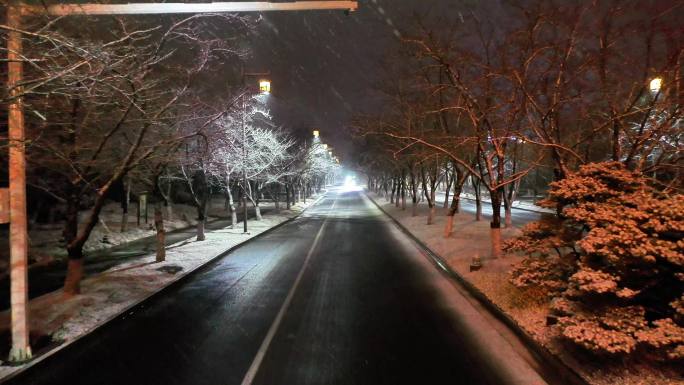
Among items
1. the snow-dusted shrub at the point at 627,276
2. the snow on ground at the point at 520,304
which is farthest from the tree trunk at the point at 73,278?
the snow-dusted shrub at the point at 627,276

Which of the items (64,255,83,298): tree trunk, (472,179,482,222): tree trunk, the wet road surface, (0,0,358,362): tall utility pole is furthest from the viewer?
(472,179,482,222): tree trunk

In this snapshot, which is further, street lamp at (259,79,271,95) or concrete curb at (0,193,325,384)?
street lamp at (259,79,271,95)

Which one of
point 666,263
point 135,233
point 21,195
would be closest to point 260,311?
point 21,195

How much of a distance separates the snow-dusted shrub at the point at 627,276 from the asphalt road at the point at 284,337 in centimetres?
155

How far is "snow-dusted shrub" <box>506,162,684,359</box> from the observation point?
210 inches

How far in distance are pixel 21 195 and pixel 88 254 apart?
14.8 m

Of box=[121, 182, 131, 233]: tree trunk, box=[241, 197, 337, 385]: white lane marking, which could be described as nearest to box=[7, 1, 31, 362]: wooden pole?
box=[241, 197, 337, 385]: white lane marking

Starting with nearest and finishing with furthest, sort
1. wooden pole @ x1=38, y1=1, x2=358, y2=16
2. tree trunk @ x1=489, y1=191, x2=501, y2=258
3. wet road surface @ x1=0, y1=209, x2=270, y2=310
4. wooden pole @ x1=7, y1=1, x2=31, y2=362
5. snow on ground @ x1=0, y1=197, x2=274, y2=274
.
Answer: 1. wooden pole @ x1=38, y1=1, x2=358, y2=16
2. wooden pole @ x1=7, y1=1, x2=31, y2=362
3. wet road surface @ x1=0, y1=209, x2=270, y2=310
4. tree trunk @ x1=489, y1=191, x2=501, y2=258
5. snow on ground @ x1=0, y1=197, x2=274, y2=274

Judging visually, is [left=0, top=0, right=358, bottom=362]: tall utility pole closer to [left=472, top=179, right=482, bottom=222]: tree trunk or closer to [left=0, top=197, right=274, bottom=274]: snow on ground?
[left=0, top=197, right=274, bottom=274]: snow on ground

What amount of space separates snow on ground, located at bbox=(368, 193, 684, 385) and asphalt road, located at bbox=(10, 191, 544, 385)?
3.56ft

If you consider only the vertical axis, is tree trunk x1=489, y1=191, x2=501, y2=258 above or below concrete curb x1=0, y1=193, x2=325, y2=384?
above

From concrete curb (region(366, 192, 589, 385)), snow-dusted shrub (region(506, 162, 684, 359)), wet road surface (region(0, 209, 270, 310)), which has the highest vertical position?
snow-dusted shrub (region(506, 162, 684, 359))

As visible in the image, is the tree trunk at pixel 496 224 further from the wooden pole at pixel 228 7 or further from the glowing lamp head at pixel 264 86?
the glowing lamp head at pixel 264 86

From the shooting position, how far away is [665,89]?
370 inches
